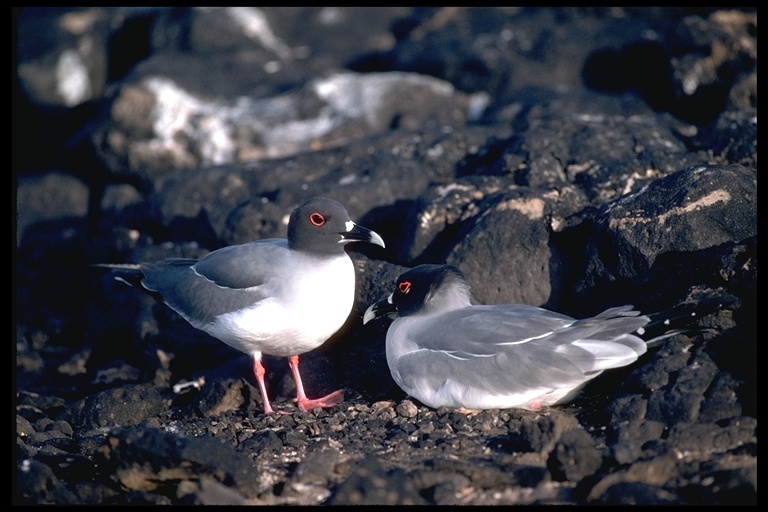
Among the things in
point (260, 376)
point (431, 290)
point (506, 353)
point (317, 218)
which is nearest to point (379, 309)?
point (431, 290)

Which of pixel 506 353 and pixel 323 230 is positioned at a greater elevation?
pixel 323 230

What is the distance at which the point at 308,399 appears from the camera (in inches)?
320

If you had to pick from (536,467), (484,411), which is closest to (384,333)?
(484,411)

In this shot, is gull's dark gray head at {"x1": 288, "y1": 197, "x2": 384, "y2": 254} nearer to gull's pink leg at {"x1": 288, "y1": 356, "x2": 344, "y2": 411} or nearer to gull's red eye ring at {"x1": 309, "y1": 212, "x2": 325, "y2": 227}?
gull's red eye ring at {"x1": 309, "y1": 212, "x2": 325, "y2": 227}

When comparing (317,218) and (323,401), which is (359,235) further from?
(323,401)

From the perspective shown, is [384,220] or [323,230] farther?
[384,220]

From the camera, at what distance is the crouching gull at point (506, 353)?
6.89 meters

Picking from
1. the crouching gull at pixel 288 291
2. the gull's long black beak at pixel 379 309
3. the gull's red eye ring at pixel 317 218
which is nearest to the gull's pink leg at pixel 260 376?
the crouching gull at pixel 288 291

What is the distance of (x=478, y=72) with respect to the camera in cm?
1452

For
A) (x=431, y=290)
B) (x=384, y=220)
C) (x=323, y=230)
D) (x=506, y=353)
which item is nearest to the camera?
(x=506, y=353)

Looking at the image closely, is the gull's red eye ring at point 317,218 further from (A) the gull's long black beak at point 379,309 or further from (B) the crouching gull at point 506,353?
(B) the crouching gull at point 506,353

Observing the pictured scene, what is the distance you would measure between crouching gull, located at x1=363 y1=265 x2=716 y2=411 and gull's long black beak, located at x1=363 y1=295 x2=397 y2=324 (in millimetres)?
378

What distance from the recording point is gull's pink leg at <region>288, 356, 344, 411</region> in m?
7.88

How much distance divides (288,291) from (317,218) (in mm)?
730
